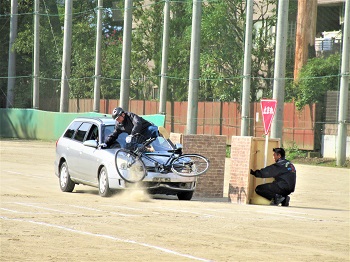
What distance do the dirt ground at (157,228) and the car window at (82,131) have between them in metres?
1.20

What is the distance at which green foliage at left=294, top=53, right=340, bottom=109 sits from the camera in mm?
47031

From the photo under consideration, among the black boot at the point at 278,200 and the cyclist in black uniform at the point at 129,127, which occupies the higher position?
the cyclist in black uniform at the point at 129,127

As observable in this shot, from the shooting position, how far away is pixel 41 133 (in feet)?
203

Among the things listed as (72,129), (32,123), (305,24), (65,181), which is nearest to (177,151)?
(65,181)

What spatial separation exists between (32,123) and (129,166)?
1646 inches

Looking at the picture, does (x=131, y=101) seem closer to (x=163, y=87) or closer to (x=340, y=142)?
(x=163, y=87)

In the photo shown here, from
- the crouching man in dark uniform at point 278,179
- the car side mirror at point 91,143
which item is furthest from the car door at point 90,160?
the crouching man in dark uniform at point 278,179

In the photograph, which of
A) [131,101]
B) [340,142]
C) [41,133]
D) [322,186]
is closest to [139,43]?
[131,101]

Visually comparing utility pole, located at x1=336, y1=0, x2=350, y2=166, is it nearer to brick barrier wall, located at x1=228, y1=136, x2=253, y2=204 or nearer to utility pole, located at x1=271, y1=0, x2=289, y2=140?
utility pole, located at x1=271, y1=0, x2=289, y2=140

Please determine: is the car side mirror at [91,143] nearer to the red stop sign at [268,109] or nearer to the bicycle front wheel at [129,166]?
the bicycle front wheel at [129,166]

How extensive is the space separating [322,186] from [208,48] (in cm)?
2433

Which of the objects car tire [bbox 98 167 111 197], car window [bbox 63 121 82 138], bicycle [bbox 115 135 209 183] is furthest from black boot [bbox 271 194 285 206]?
car window [bbox 63 121 82 138]

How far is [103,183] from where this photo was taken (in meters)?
22.7

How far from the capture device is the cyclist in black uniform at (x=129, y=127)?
22163mm
